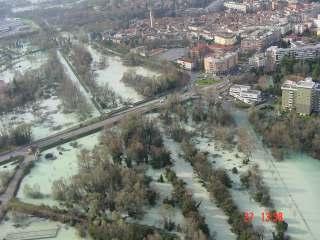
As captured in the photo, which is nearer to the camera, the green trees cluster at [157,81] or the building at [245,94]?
the building at [245,94]

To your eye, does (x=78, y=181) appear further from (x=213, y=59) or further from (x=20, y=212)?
(x=213, y=59)

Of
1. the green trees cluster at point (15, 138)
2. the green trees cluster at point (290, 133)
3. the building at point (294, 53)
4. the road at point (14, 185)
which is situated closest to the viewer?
the road at point (14, 185)

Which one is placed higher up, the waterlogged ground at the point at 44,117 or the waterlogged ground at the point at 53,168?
the waterlogged ground at the point at 44,117

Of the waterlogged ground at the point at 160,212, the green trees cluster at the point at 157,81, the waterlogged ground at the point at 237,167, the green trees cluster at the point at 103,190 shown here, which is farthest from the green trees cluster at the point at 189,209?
the green trees cluster at the point at 157,81

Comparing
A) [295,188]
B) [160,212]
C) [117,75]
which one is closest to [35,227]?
[160,212]

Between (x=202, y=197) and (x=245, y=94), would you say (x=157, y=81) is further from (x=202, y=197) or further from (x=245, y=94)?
(x=202, y=197)

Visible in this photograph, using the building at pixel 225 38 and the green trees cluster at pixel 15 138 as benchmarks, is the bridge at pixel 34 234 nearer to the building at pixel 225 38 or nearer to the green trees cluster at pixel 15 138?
the green trees cluster at pixel 15 138
